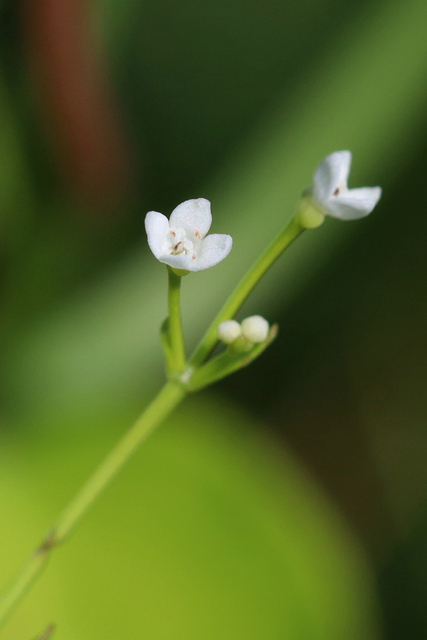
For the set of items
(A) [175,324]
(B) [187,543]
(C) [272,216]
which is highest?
(C) [272,216]

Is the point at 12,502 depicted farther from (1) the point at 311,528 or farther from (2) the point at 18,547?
(1) the point at 311,528

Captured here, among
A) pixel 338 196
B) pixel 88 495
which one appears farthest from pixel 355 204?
pixel 88 495

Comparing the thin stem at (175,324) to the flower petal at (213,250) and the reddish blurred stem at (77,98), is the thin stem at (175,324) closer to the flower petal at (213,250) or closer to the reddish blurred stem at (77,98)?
the flower petal at (213,250)

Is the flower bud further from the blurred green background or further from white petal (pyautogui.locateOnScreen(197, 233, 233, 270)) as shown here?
the blurred green background

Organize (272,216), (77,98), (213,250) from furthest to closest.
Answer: (77,98) → (272,216) → (213,250)

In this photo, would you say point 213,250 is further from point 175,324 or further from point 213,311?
point 213,311

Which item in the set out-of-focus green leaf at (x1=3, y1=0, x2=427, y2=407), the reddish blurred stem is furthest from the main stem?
the reddish blurred stem

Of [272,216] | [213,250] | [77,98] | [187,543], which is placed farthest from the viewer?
[77,98]
